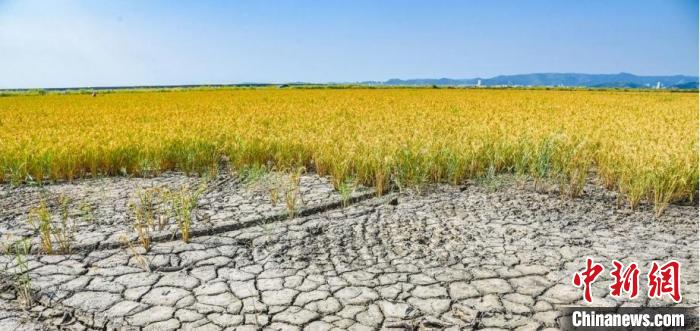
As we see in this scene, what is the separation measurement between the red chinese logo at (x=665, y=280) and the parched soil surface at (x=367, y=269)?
56 millimetres

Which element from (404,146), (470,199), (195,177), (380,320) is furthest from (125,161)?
(380,320)

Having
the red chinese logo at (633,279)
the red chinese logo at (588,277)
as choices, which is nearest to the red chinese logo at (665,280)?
the red chinese logo at (633,279)

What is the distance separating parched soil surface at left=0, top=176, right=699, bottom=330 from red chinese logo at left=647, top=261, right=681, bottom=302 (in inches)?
2.2

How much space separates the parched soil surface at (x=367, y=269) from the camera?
3344 mm

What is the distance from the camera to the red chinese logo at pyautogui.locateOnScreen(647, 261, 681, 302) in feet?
11.9

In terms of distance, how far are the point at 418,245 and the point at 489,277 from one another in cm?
80

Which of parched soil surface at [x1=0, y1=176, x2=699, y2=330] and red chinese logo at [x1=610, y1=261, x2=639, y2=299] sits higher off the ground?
parched soil surface at [x1=0, y1=176, x2=699, y2=330]

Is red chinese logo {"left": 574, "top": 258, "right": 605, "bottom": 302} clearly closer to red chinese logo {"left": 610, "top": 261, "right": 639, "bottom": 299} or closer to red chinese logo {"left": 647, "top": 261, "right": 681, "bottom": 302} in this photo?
red chinese logo {"left": 610, "top": 261, "right": 639, "bottom": 299}

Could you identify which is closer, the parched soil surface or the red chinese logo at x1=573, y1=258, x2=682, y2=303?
the parched soil surface

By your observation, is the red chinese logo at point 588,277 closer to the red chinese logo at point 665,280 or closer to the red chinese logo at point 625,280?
the red chinese logo at point 625,280

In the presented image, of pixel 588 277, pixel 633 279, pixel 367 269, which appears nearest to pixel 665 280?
pixel 633 279

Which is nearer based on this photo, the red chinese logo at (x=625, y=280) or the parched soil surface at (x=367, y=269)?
the parched soil surface at (x=367, y=269)

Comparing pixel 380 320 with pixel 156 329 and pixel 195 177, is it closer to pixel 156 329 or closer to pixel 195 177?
pixel 156 329

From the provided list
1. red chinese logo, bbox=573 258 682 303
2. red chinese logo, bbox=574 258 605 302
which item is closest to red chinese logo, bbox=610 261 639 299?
red chinese logo, bbox=573 258 682 303
